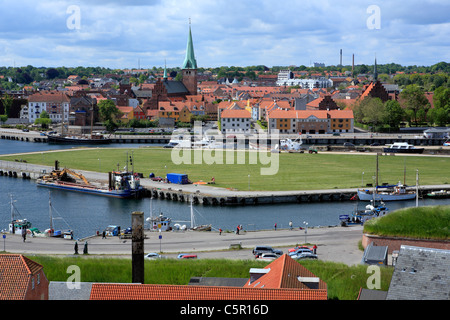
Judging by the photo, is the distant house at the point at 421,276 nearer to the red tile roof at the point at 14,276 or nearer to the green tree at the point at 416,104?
the red tile roof at the point at 14,276

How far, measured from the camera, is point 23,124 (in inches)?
4449

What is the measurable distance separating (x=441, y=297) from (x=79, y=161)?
51422 millimetres

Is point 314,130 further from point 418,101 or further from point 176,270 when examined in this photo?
point 176,270

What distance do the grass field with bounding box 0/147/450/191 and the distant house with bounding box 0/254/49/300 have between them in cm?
3043

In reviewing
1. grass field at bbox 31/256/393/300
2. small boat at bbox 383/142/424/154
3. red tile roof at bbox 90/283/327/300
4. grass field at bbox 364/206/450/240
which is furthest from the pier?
red tile roof at bbox 90/283/327/300

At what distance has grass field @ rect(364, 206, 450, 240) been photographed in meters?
28.8

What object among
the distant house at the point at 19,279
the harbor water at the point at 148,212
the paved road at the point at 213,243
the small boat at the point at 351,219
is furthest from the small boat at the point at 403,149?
the distant house at the point at 19,279

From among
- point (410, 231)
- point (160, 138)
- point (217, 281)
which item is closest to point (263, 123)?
point (160, 138)

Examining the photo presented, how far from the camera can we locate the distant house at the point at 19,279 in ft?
53.8

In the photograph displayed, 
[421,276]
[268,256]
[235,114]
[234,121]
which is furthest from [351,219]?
[234,121]

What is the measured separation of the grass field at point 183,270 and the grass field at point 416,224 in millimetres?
4934

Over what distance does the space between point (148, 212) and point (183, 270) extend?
60.3ft

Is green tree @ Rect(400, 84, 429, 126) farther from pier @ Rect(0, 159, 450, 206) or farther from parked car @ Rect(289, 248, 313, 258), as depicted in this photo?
parked car @ Rect(289, 248, 313, 258)
